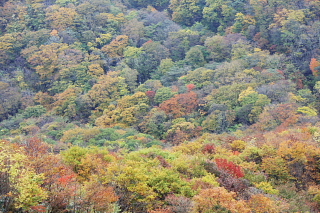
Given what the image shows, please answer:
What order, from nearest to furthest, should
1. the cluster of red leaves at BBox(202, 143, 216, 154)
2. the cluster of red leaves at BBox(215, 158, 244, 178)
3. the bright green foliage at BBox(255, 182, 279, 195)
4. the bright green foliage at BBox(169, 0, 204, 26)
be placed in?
the bright green foliage at BBox(255, 182, 279, 195)
the cluster of red leaves at BBox(215, 158, 244, 178)
the cluster of red leaves at BBox(202, 143, 216, 154)
the bright green foliage at BBox(169, 0, 204, 26)

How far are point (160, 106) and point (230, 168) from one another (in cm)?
2344

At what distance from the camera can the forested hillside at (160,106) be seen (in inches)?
627

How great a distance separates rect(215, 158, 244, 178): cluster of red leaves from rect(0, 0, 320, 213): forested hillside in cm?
11

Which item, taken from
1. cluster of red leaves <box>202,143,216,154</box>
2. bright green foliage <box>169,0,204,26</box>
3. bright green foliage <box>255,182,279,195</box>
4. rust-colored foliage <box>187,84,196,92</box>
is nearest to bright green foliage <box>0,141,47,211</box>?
bright green foliage <box>255,182,279,195</box>

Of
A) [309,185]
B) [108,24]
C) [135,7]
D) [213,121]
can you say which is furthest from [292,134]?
[135,7]

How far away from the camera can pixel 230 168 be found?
67.7 feet

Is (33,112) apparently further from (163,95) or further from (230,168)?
(230,168)

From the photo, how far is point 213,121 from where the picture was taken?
127 ft

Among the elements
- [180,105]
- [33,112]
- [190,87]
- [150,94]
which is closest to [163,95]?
[150,94]

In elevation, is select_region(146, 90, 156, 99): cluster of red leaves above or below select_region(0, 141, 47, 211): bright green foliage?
below

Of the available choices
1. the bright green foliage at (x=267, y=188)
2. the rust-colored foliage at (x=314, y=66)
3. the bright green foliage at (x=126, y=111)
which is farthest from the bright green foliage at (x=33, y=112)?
the bright green foliage at (x=267, y=188)

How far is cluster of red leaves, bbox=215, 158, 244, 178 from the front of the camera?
2014 centimetres

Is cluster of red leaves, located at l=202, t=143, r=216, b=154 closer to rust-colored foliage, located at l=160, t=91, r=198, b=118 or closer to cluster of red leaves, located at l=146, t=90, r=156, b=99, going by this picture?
rust-colored foliage, located at l=160, t=91, r=198, b=118

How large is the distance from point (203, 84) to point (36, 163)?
3235cm
